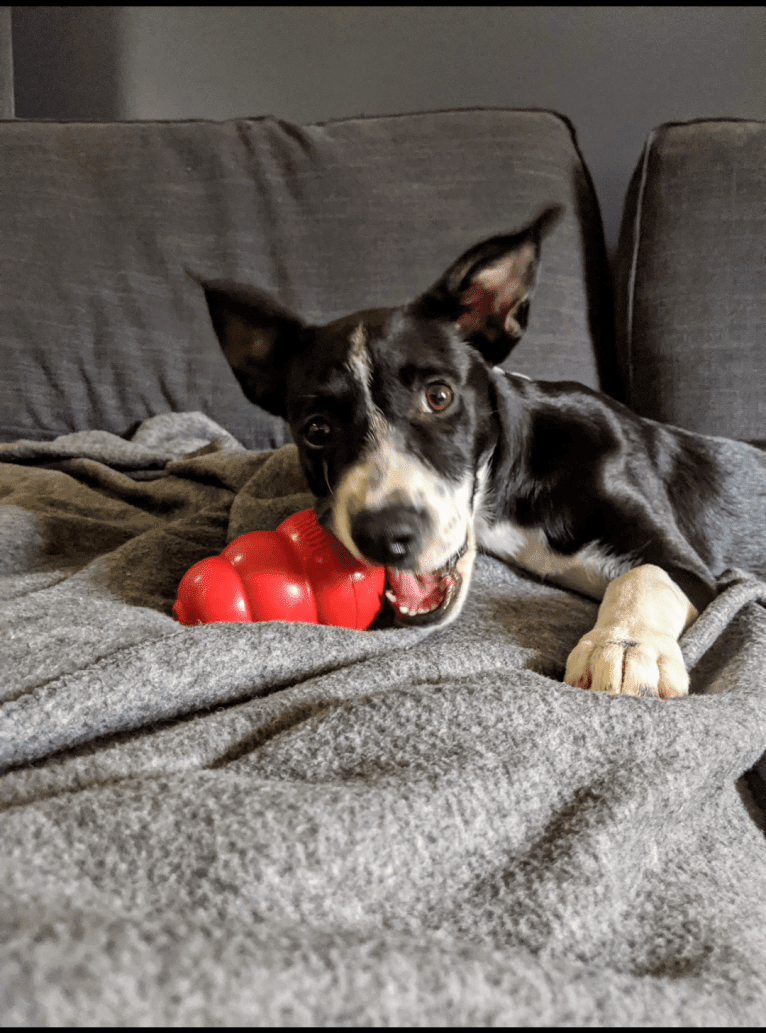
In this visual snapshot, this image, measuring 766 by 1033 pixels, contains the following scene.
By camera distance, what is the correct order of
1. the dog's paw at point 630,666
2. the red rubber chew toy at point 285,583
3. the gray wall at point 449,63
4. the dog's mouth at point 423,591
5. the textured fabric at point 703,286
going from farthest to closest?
the gray wall at point 449,63 < the textured fabric at point 703,286 < the dog's mouth at point 423,591 < the red rubber chew toy at point 285,583 < the dog's paw at point 630,666

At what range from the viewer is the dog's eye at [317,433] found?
4.81ft

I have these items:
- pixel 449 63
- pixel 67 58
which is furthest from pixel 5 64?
pixel 449 63

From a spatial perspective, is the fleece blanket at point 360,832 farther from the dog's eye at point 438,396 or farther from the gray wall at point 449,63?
the gray wall at point 449,63

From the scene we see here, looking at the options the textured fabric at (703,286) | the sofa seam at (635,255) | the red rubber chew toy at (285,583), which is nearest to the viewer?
the red rubber chew toy at (285,583)

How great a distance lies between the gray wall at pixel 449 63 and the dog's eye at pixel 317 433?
2353mm

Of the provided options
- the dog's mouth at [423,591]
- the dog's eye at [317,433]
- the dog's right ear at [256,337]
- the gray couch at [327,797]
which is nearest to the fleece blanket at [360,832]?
the gray couch at [327,797]

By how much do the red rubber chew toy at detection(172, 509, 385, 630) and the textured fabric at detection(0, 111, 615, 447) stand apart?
1.40 m

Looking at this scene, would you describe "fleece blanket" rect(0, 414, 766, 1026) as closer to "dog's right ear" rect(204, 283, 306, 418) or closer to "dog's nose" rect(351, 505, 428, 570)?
"dog's nose" rect(351, 505, 428, 570)

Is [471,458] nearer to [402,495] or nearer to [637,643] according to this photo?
[402,495]

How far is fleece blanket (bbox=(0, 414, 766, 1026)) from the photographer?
445 mm

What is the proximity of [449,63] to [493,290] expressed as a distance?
2.40 meters

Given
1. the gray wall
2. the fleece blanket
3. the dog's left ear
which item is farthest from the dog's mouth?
the gray wall

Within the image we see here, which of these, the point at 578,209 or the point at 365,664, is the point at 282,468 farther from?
the point at 578,209

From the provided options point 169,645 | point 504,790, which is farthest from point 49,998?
point 169,645
